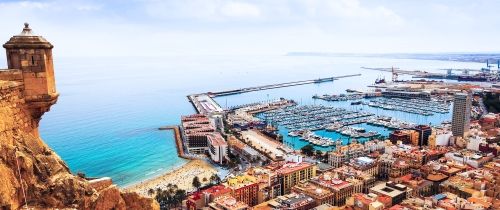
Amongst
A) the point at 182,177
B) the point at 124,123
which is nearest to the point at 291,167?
the point at 182,177

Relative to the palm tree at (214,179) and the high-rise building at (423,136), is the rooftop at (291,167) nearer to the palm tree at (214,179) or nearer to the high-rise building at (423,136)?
the palm tree at (214,179)

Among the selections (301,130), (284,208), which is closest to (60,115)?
(301,130)

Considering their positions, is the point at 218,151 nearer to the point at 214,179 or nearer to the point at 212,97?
the point at 214,179

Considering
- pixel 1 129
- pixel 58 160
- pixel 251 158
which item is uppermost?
pixel 1 129

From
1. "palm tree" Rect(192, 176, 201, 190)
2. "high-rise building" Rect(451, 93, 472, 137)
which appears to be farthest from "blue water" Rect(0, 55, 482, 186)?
"high-rise building" Rect(451, 93, 472, 137)

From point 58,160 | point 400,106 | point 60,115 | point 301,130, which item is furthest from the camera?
point 400,106

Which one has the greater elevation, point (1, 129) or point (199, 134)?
point (1, 129)

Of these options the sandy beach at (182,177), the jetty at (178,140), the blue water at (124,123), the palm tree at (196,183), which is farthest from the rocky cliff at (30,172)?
the jetty at (178,140)

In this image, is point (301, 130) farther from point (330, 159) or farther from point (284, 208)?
point (284, 208)
